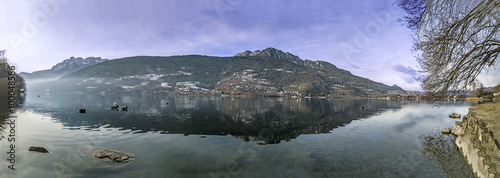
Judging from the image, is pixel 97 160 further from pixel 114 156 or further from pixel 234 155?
pixel 234 155

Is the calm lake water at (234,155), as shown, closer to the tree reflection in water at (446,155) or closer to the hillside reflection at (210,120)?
the tree reflection in water at (446,155)

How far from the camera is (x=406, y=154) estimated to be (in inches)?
892

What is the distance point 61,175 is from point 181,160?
8.11m

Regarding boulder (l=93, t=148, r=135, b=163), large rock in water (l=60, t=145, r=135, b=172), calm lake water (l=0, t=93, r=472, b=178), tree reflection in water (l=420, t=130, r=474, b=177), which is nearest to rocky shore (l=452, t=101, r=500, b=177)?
tree reflection in water (l=420, t=130, r=474, b=177)

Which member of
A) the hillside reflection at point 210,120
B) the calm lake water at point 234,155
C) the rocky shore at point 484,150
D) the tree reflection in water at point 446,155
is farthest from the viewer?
the hillside reflection at point 210,120

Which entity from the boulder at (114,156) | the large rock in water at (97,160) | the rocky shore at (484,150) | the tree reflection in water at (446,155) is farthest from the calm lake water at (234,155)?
the rocky shore at (484,150)

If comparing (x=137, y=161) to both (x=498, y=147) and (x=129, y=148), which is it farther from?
(x=498, y=147)

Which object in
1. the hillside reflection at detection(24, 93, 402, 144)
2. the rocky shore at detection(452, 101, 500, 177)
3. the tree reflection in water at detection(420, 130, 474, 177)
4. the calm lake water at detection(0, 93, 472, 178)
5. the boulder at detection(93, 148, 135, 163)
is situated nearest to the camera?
the rocky shore at detection(452, 101, 500, 177)

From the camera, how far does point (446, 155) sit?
21984 mm

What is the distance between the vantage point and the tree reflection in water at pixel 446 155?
17.5 meters

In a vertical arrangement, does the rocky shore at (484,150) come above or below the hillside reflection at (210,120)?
above

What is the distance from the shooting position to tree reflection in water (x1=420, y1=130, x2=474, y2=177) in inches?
688

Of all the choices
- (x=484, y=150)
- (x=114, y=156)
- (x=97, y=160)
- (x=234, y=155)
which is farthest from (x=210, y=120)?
(x=484, y=150)

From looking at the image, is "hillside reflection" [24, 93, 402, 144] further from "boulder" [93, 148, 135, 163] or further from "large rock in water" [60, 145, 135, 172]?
"boulder" [93, 148, 135, 163]
